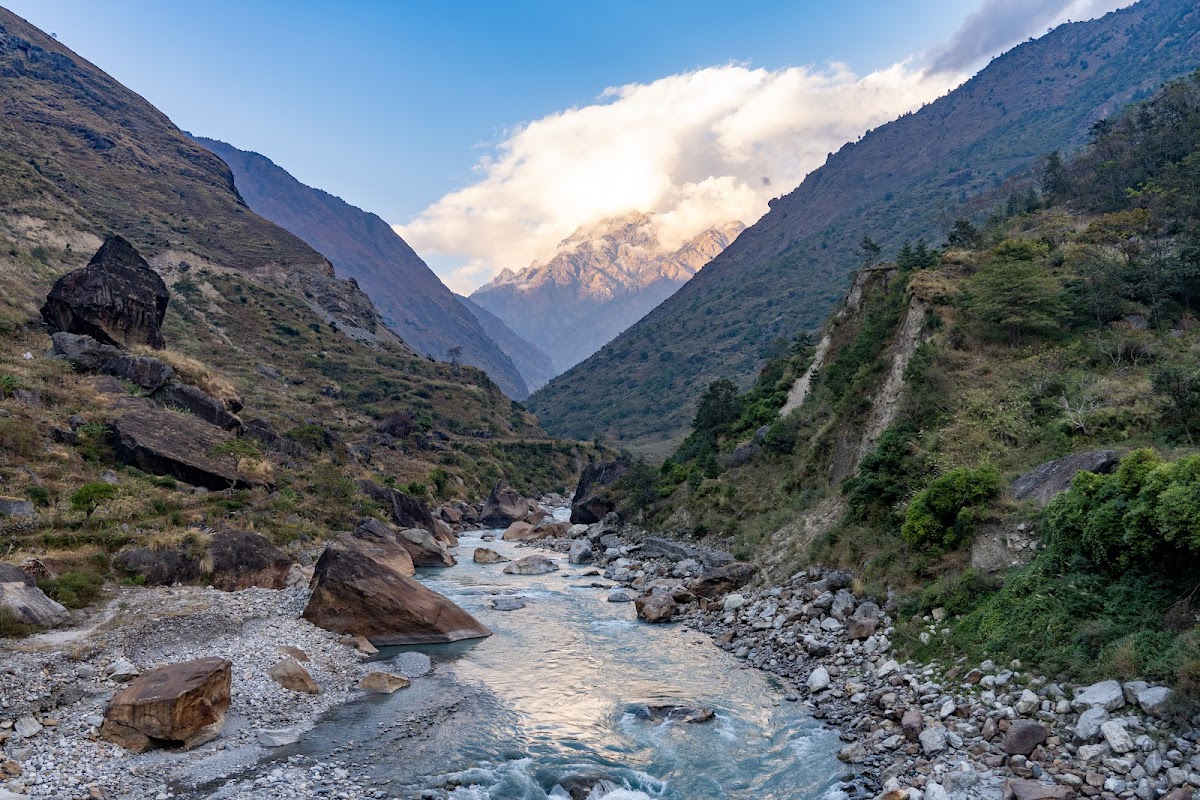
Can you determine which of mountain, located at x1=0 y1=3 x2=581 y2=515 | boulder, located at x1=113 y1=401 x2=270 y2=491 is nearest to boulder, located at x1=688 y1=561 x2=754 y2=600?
mountain, located at x1=0 y1=3 x2=581 y2=515

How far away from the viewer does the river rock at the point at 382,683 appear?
1717cm

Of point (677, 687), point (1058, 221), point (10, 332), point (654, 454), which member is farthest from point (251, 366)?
point (1058, 221)

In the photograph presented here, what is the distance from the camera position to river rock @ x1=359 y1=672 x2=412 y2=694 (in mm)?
17172

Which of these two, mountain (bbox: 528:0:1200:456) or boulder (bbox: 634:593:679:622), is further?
mountain (bbox: 528:0:1200:456)

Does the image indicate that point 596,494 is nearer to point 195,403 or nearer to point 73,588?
point 195,403

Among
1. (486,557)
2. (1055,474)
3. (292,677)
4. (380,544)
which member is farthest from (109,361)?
(1055,474)

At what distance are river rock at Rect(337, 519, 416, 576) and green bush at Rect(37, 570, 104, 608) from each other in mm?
12013

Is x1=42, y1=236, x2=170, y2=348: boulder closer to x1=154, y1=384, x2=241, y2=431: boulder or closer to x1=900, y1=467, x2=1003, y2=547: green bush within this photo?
x1=154, y1=384, x2=241, y2=431: boulder

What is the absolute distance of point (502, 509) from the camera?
6303 centimetres

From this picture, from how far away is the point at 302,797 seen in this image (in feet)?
36.8

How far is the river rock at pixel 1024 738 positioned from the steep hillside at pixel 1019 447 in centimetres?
144

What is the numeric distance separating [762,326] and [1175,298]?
396 ft

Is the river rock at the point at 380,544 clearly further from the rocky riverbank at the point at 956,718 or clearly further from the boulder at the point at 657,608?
the rocky riverbank at the point at 956,718

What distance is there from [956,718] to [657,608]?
45.7 feet
